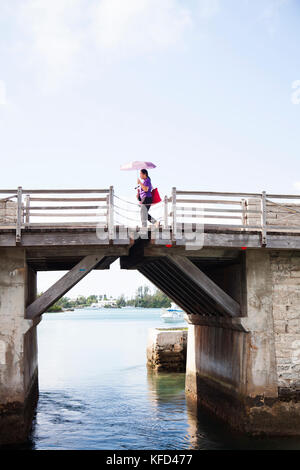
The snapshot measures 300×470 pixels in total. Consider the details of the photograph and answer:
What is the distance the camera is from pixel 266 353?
41.7ft

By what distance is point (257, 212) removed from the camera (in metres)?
12.6

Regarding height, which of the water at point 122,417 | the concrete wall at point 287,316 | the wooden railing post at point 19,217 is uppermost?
the wooden railing post at point 19,217

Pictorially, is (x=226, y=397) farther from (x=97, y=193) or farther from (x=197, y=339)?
(x=97, y=193)

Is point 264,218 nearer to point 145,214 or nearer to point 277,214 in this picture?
point 277,214

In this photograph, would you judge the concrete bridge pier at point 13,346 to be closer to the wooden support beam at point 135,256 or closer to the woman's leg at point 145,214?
the wooden support beam at point 135,256

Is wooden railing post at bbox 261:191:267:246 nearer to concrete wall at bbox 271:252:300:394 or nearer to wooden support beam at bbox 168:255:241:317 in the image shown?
concrete wall at bbox 271:252:300:394

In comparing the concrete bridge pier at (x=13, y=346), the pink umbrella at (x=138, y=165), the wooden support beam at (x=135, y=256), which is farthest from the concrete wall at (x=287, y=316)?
the concrete bridge pier at (x=13, y=346)

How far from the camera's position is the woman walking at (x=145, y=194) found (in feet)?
42.2

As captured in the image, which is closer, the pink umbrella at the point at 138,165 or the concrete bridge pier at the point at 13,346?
the concrete bridge pier at the point at 13,346

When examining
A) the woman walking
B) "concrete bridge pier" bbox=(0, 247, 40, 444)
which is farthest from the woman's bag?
"concrete bridge pier" bbox=(0, 247, 40, 444)

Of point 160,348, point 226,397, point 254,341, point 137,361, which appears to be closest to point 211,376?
point 226,397

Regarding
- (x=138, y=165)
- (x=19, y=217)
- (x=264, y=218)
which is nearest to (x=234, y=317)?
(x=264, y=218)

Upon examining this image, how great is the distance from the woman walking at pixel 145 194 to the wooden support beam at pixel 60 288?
5.46 ft

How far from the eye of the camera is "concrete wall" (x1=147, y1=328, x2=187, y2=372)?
25669 millimetres
